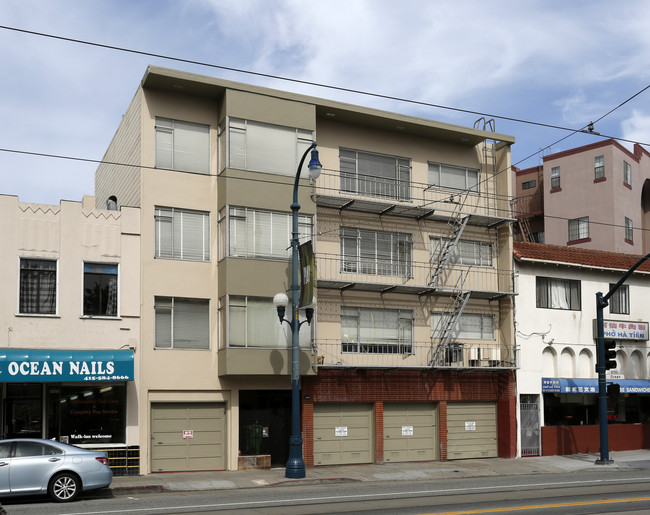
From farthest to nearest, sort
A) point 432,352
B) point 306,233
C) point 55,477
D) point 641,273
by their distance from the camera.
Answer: point 641,273 → point 432,352 → point 306,233 → point 55,477

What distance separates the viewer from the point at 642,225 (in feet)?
184

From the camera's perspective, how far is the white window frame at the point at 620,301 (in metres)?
34.3

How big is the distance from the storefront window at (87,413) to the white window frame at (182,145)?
7234 mm

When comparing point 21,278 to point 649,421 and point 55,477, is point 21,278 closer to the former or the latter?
point 55,477

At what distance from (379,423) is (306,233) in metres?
7.09

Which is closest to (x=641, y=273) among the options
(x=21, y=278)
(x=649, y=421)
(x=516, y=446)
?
(x=649, y=421)

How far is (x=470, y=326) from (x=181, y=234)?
11642mm

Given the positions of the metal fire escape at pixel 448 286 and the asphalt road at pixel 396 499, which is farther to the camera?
the metal fire escape at pixel 448 286

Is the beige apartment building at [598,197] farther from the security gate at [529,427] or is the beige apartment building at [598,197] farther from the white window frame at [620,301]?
the security gate at [529,427]

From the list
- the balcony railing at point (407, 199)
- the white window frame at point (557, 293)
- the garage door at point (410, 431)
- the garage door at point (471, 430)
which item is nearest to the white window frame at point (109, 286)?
the balcony railing at point (407, 199)

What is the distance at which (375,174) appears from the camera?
100 ft

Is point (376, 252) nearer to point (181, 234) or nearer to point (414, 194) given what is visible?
point (414, 194)

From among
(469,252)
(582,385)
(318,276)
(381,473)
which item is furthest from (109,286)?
(582,385)

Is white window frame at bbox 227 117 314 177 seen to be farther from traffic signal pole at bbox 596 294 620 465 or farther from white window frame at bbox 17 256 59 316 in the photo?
traffic signal pole at bbox 596 294 620 465
